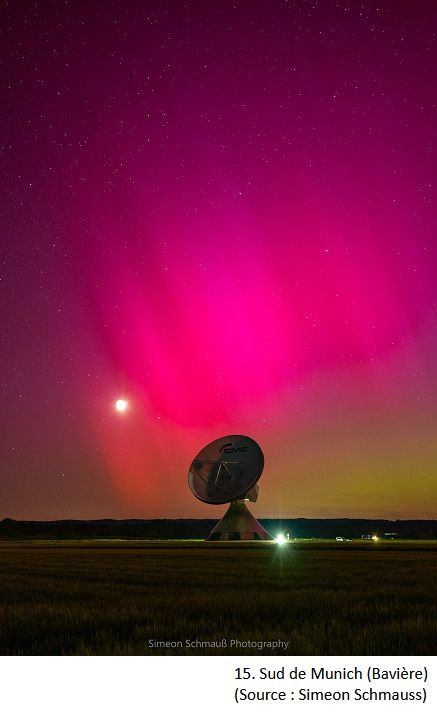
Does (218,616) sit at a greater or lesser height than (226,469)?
lesser

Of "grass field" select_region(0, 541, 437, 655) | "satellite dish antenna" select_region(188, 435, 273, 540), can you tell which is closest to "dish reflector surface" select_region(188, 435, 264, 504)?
"satellite dish antenna" select_region(188, 435, 273, 540)

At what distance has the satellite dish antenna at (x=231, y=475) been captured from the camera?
88.8 m

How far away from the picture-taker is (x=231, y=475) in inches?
3568

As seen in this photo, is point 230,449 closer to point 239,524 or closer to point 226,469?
point 226,469

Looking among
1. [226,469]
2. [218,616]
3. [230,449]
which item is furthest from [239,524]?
[218,616]

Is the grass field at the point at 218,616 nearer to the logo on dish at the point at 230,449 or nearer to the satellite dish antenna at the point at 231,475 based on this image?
the satellite dish antenna at the point at 231,475

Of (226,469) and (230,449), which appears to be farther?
(230,449)

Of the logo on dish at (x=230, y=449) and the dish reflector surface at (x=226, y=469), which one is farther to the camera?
the logo on dish at (x=230, y=449)

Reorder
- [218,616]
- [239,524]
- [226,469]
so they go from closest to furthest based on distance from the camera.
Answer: [218,616]
[226,469]
[239,524]

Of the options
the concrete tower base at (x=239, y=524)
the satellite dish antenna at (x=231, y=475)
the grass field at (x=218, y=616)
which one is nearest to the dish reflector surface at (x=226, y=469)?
the satellite dish antenna at (x=231, y=475)

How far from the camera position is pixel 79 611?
1599 cm
